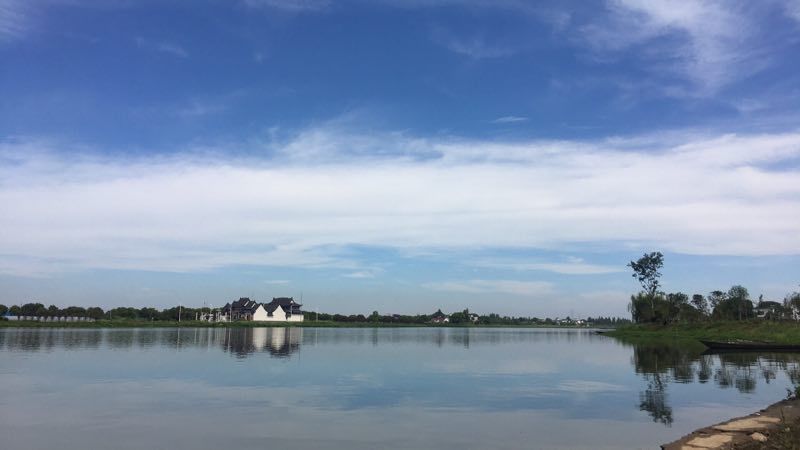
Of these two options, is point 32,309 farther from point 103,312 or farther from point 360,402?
point 360,402

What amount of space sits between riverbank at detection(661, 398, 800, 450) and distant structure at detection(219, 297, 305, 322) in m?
132

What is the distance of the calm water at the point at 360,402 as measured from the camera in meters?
17.2

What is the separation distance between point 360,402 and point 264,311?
126 meters

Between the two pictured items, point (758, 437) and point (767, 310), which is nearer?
point (758, 437)

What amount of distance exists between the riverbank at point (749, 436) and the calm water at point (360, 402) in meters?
1.46

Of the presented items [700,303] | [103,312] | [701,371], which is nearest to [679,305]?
[700,303]

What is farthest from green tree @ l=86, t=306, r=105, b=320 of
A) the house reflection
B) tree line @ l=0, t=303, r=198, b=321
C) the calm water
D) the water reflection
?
the calm water

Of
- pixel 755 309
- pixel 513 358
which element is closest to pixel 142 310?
pixel 513 358

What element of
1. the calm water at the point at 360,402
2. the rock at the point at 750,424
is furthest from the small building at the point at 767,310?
the rock at the point at 750,424

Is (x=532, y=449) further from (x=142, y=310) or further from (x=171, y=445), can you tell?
(x=142, y=310)

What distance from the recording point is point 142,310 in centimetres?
13700

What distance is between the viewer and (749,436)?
15438 millimetres

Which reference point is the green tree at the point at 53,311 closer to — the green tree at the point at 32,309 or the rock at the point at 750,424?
the green tree at the point at 32,309

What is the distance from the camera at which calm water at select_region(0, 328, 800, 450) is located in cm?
1720
